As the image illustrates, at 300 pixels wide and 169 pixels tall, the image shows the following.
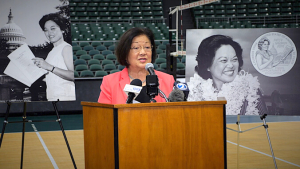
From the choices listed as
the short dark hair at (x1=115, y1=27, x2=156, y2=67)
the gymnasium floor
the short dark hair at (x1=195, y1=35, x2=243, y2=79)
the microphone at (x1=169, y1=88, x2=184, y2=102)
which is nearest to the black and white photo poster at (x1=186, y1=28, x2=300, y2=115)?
the short dark hair at (x1=195, y1=35, x2=243, y2=79)

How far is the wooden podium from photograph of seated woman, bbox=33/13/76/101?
1835 mm

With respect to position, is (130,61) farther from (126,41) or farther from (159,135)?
(159,135)

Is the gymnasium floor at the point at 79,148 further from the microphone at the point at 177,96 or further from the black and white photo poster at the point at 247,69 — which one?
the microphone at the point at 177,96

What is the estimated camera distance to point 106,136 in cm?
149

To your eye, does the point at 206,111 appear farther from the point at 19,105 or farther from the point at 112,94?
the point at 19,105

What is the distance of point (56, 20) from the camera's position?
11.0ft

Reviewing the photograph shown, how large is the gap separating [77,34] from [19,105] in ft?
12.2

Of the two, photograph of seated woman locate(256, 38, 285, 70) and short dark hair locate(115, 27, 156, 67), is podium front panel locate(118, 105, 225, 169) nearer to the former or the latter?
short dark hair locate(115, 27, 156, 67)

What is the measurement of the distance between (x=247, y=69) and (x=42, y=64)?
7.27 ft

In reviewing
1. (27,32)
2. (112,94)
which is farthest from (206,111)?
(27,32)

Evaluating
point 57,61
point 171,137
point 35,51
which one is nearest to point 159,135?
point 171,137

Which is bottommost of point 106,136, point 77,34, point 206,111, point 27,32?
point 106,136

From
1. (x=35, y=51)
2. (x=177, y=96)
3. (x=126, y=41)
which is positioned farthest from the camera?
(x=35, y=51)

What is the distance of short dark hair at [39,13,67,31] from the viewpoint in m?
3.34
